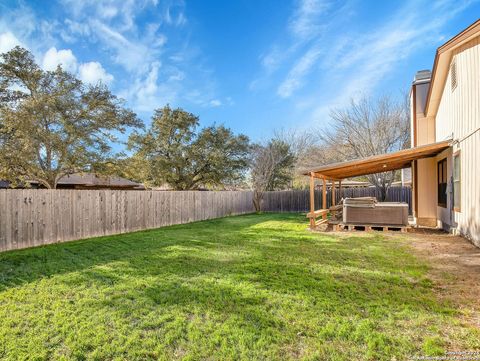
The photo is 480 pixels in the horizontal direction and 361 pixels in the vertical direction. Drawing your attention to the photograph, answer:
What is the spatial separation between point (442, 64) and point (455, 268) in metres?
6.20

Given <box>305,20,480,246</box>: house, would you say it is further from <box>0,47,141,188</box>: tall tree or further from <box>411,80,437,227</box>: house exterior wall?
<box>0,47,141,188</box>: tall tree

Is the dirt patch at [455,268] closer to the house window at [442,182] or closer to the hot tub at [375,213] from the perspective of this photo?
the hot tub at [375,213]

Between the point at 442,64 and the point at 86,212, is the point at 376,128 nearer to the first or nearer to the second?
the point at 442,64

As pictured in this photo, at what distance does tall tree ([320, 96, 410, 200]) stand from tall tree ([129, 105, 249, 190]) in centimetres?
711

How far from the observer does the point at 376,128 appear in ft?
51.2

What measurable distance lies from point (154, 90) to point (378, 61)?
1262cm

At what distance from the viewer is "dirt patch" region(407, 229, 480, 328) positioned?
305cm

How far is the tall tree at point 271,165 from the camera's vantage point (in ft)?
66.8

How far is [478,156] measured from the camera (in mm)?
5520

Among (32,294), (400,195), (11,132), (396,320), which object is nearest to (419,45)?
(400,195)

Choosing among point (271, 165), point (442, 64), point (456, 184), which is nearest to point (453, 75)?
point (442, 64)

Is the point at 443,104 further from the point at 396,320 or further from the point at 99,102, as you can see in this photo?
the point at 99,102

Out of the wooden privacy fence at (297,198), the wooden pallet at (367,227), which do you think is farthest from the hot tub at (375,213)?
the wooden privacy fence at (297,198)

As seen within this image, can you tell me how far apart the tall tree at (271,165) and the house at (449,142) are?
10.1 meters
